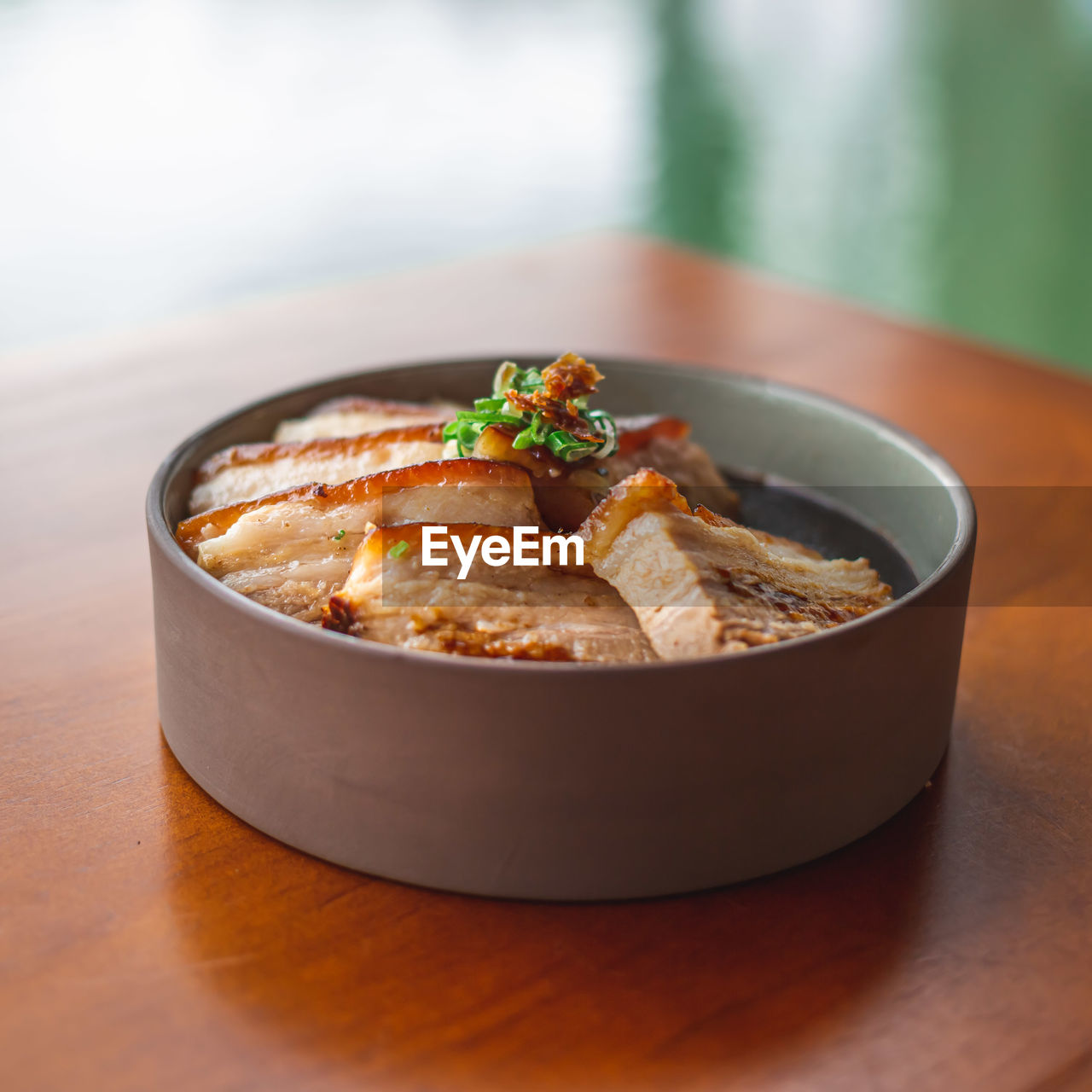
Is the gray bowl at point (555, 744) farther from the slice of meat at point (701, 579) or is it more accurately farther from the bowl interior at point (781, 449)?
the bowl interior at point (781, 449)

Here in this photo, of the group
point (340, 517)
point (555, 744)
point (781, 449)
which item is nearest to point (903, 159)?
point (781, 449)

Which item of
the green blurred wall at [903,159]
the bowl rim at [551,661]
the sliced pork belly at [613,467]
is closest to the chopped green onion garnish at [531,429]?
the sliced pork belly at [613,467]

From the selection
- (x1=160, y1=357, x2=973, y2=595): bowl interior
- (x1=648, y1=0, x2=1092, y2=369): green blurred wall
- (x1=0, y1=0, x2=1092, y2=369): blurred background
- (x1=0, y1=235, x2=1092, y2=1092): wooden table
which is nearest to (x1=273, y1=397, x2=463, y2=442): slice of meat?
(x1=160, y1=357, x2=973, y2=595): bowl interior

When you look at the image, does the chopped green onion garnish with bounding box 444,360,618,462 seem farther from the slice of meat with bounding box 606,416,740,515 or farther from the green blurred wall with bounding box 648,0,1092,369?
the green blurred wall with bounding box 648,0,1092,369

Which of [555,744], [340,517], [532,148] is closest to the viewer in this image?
[555,744]

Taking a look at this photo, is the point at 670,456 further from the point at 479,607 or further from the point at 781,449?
the point at 479,607

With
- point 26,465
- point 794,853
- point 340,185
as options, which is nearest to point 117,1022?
point 794,853
